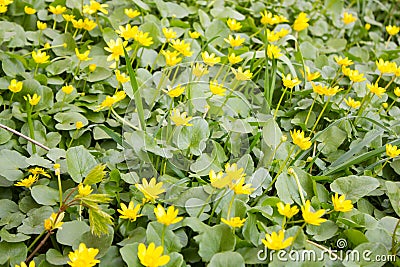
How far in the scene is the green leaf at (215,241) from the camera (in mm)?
913

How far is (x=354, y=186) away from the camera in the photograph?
110 centimetres

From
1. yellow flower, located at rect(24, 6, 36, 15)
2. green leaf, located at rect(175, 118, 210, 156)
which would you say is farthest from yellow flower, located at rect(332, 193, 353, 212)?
yellow flower, located at rect(24, 6, 36, 15)

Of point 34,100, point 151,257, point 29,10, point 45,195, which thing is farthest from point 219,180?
point 29,10

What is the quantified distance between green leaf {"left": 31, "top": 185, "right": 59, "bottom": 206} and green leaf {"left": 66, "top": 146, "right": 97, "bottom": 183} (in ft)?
0.17

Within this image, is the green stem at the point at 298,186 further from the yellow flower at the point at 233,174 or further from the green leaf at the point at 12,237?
the green leaf at the point at 12,237

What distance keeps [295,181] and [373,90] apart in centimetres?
37

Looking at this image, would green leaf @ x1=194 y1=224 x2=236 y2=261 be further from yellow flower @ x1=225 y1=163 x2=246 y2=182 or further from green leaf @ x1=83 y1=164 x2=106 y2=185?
green leaf @ x1=83 y1=164 x2=106 y2=185

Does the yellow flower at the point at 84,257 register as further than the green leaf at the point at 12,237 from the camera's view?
No

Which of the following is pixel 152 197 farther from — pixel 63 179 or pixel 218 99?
pixel 218 99

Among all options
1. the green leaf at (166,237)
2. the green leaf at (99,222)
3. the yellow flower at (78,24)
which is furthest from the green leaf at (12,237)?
the yellow flower at (78,24)

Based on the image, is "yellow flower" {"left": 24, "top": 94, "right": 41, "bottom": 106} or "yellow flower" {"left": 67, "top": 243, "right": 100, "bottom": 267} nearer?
"yellow flower" {"left": 67, "top": 243, "right": 100, "bottom": 267}

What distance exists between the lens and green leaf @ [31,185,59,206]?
1.02 metres

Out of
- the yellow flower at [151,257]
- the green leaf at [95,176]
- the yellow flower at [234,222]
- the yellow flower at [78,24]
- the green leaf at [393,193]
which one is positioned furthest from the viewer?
the yellow flower at [78,24]

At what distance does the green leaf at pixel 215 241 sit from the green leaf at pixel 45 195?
1.03ft
